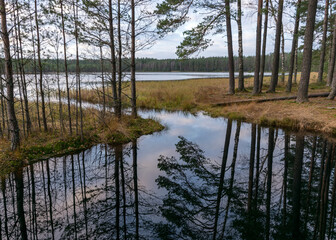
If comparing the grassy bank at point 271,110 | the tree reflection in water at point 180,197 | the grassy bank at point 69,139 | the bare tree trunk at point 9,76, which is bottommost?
the tree reflection in water at point 180,197

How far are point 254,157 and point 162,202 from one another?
3.74 metres

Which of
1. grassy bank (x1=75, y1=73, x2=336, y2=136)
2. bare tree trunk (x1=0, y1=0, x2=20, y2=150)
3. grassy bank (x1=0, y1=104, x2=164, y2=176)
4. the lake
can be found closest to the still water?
grassy bank (x1=0, y1=104, x2=164, y2=176)

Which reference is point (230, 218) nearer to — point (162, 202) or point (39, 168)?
point (162, 202)

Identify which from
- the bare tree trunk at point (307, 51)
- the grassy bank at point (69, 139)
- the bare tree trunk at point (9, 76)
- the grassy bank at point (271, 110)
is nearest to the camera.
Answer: the bare tree trunk at point (9, 76)

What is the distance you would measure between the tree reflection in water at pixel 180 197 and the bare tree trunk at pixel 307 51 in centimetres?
557

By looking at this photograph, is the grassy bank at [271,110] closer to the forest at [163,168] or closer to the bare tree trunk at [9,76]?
the forest at [163,168]

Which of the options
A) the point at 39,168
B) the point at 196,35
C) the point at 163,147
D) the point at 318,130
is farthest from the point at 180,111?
the point at 39,168

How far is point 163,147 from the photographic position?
831 cm

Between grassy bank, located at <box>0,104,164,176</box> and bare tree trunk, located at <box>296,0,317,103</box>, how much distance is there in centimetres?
821

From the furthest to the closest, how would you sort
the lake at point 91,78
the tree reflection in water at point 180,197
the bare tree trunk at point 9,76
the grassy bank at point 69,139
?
the lake at point 91,78, the grassy bank at point 69,139, the bare tree trunk at point 9,76, the tree reflection in water at point 180,197

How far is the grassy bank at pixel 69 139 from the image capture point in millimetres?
6718

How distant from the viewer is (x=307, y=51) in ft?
39.0

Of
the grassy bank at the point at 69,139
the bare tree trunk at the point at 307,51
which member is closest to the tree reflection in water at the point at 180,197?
the grassy bank at the point at 69,139

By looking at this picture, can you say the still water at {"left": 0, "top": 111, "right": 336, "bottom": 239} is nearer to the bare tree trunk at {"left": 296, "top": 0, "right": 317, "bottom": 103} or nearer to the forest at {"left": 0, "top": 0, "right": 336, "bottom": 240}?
the forest at {"left": 0, "top": 0, "right": 336, "bottom": 240}
